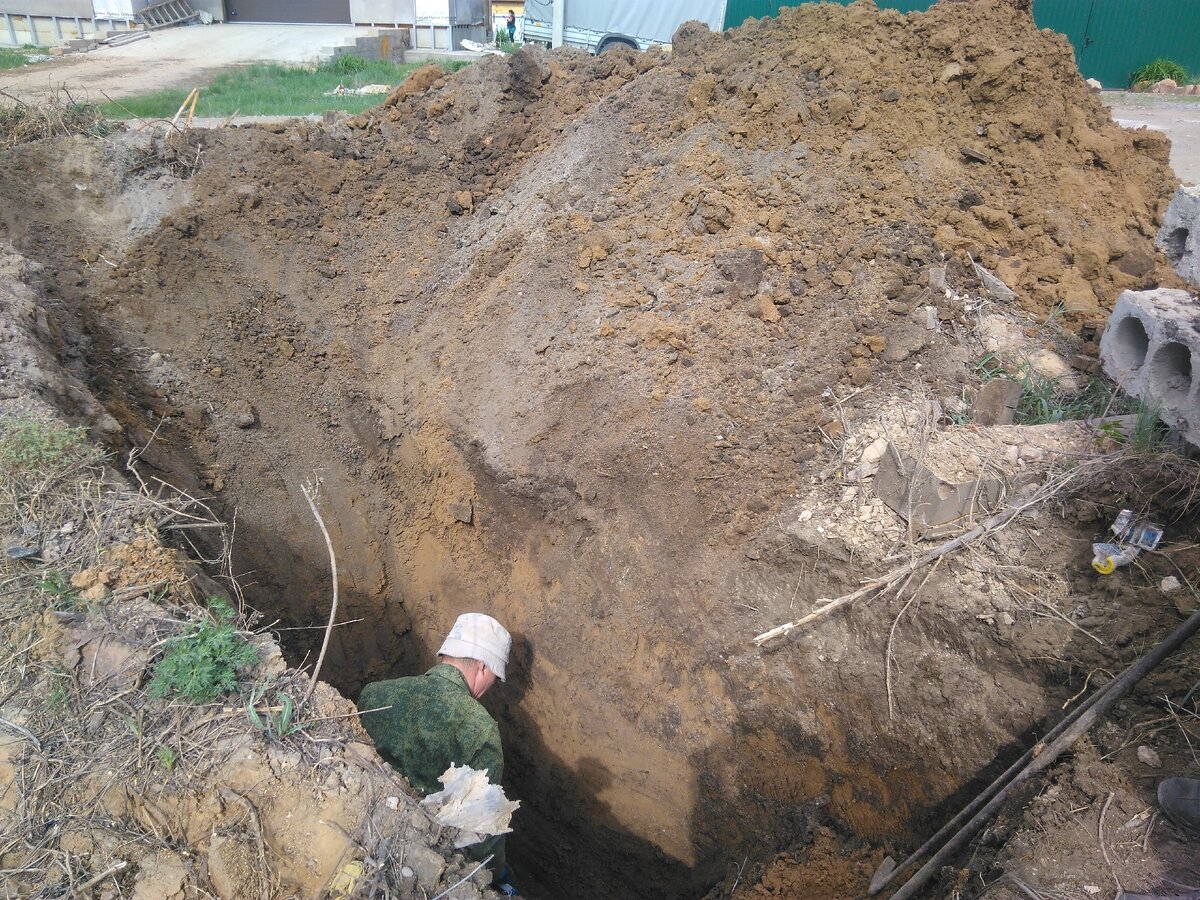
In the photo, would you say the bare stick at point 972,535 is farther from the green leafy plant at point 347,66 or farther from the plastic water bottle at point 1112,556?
the green leafy plant at point 347,66

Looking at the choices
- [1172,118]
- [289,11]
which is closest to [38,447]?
[1172,118]

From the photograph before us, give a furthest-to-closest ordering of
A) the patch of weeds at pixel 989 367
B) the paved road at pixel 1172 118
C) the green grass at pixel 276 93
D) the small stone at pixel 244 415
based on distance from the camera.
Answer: the green grass at pixel 276 93
the paved road at pixel 1172 118
the small stone at pixel 244 415
the patch of weeds at pixel 989 367

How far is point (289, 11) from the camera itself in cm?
2017

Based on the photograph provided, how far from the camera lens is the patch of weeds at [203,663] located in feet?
6.82

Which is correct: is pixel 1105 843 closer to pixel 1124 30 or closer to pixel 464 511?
pixel 464 511

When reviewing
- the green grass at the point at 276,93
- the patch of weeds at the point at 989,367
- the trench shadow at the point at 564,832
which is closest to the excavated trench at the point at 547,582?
the trench shadow at the point at 564,832

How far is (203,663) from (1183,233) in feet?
17.0

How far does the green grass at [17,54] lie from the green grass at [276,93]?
12.1 ft

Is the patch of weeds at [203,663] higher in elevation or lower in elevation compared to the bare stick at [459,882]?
higher

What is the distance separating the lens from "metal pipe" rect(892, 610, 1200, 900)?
7.56ft

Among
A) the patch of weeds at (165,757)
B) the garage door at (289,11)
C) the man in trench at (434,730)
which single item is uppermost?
the garage door at (289,11)

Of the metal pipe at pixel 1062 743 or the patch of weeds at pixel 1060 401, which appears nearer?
the metal pipe at pixel 1062 743

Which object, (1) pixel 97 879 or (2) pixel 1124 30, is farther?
(2) pixel 1124 30

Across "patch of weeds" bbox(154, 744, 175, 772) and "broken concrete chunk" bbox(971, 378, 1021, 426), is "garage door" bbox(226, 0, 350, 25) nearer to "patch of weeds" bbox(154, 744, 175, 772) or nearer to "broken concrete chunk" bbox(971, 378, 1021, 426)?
"broken concrete chunk" bbox(971, 378, 1021, 426)
